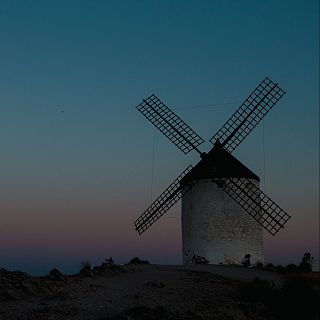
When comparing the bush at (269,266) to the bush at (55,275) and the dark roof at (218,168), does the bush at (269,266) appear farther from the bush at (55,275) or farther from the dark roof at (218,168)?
the bush at (55,275)

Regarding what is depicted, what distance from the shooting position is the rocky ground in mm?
15062

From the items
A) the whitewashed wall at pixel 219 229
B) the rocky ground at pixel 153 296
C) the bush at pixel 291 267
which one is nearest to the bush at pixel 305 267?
the bush at pixel 291 267

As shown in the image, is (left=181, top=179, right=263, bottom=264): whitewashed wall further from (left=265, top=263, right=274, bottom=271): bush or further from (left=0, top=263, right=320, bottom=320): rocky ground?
(left=0, top=263, right=320, bottom=320): rocky ground

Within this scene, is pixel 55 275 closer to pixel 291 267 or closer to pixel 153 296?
pixel 153 296

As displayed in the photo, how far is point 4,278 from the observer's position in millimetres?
19000

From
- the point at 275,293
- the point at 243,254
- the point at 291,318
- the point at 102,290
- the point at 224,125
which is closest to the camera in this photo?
the point at 291,318

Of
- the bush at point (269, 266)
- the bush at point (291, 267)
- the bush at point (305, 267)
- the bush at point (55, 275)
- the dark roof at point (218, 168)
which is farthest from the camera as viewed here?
the dark roof at point (218, 168)

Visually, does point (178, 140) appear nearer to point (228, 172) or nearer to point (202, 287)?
point (228, 172)

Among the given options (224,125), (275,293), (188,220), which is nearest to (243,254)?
(188,220)

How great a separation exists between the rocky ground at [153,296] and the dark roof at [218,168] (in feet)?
18.5

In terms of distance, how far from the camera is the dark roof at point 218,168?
84.7 feet

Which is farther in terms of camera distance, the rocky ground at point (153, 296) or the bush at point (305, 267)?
the bush at point (305, 267)

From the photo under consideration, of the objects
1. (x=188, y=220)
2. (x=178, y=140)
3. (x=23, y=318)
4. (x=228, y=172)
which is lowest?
(x=23, y=318)

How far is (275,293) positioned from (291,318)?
7.01ft
